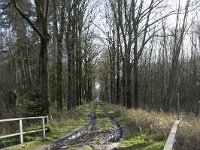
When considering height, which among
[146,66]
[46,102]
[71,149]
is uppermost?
[146,66]

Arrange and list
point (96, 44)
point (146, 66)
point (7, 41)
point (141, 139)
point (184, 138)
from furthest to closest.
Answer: point (146, 66)
point (96, 44)
point (7, 41)
point (141, 139)
point (184, 138)

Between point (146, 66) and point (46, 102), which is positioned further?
point (146, 66)

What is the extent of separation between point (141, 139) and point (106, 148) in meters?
2.32

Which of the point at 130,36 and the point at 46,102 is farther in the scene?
the point at 130,36

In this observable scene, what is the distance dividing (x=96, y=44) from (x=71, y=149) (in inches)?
2058

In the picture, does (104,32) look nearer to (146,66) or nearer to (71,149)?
(146,66)

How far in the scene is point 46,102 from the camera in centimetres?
2152

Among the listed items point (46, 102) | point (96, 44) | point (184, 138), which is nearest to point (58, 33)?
point (46, 102)

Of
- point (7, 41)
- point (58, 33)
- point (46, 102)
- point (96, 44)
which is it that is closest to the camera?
point (46, 102)

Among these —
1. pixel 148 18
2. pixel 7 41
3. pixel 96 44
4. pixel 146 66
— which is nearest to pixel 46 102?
pixel 148 18

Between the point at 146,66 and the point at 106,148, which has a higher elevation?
the point at 146,66

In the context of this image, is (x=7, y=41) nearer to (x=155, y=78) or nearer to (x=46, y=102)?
(x=46, y=102)

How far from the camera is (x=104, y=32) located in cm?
5394

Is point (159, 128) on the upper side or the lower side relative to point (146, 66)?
lower
